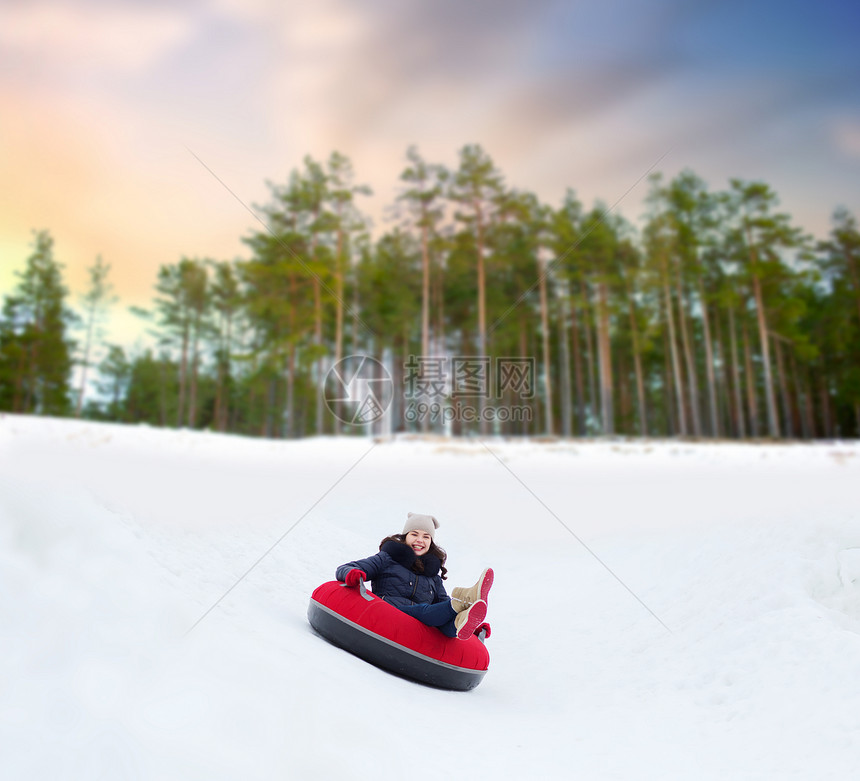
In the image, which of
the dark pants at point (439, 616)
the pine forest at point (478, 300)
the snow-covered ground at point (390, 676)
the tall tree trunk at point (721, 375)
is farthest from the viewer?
the tall tree trunk at point (721, 375)

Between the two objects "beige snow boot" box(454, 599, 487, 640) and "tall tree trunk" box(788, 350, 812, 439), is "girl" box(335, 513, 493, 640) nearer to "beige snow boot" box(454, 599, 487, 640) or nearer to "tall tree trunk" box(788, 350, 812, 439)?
"beige snow boot" box(454, 599, 487, 640)

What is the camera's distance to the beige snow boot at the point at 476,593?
3613 mm

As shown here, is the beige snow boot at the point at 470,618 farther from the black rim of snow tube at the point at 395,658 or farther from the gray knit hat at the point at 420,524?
the gray knit hat at the point at 420,524

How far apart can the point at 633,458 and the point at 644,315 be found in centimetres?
1236

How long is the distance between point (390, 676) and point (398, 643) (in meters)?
0.24

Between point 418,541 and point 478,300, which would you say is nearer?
point 418,541

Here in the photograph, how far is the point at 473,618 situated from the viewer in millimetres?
3742

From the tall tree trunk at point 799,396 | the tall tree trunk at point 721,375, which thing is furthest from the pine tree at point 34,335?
the tall tree trunk at point 799,396

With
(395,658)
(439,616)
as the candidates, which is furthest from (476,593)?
(395,658)

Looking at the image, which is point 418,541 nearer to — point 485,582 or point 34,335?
point 485,582

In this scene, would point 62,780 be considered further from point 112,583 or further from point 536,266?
point 536,266

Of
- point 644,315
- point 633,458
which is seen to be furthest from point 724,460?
point 644,315

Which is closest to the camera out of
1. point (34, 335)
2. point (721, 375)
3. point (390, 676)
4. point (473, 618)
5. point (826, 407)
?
point (473, 618)

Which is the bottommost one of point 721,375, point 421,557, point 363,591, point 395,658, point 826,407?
point 395,658
